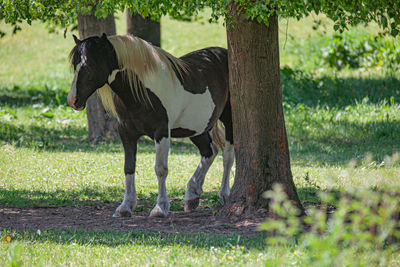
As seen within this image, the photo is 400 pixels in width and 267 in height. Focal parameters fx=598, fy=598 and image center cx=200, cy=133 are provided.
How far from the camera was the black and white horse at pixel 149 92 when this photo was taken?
7004 millimetres

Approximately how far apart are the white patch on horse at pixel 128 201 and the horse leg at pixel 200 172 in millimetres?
765

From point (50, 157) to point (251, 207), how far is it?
569 cm

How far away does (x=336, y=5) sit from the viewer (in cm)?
622

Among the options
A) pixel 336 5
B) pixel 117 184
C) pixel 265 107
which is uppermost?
pixel 336 5

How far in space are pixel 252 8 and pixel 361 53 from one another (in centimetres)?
1399

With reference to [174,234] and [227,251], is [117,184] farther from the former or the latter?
[227,251]

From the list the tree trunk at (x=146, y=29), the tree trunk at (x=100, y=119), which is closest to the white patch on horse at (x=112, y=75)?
the tree trunk at (x=100, y=119)

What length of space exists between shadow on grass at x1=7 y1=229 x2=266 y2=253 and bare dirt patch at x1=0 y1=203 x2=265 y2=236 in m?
0.27

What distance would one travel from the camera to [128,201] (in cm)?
751

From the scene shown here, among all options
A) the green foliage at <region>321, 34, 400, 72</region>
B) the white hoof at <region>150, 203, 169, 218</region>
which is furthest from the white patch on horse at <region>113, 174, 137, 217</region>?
the green foliage at <region>321, 34, 400, 72</region>

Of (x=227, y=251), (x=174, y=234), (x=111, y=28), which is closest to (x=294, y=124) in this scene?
(x=111, y=28)

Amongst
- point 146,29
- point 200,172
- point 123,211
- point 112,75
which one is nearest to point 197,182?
point 200,172

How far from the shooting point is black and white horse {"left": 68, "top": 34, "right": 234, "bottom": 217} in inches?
276

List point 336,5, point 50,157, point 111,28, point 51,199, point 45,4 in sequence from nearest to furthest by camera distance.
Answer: point 336,5 < point 45,4 < point 51,199 < point 50,157 < point 111,28
